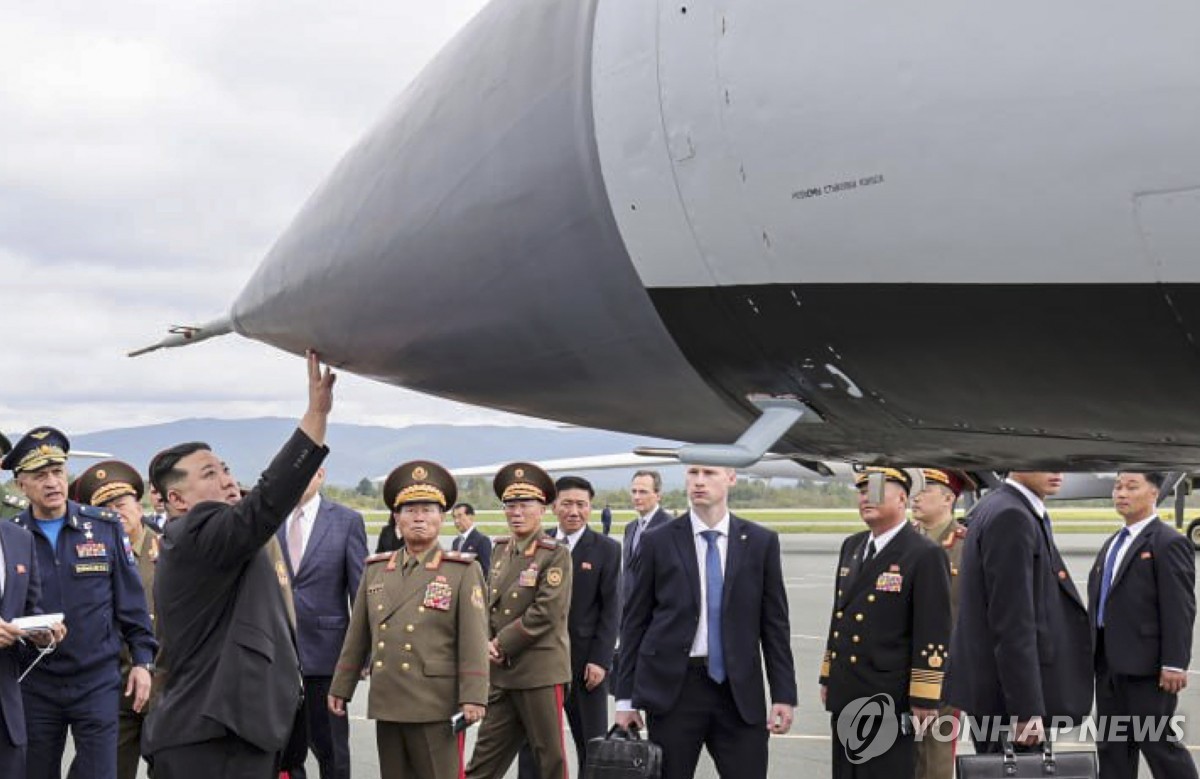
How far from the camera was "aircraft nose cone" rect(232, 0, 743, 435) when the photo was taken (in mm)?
2166

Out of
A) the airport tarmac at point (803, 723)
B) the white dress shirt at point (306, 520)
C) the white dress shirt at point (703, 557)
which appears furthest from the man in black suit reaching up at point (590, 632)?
the white dress shirt at point (703, 557)

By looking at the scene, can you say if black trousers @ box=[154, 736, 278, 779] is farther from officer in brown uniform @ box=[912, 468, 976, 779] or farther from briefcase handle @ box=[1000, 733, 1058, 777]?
officer in brown uniform @ box=[912, 468, 976, 779]

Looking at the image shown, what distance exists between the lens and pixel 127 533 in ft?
19.7

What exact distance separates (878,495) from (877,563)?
1.05 feet

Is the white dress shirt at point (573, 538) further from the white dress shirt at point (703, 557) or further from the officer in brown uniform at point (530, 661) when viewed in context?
the white dress shirt at point (703, 557)

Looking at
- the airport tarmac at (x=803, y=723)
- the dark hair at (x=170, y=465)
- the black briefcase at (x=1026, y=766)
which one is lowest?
the airport tarmac at (x=803, y=723)

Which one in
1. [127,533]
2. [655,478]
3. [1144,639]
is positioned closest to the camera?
[1144,639]

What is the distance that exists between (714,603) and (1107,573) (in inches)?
77.7

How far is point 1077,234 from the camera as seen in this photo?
1.61m

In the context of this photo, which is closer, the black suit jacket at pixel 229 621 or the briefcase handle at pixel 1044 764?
the black suit jacket at pixel 229 621

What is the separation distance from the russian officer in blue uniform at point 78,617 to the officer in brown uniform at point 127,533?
198mm

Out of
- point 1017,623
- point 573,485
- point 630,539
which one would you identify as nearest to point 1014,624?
point 1017,623

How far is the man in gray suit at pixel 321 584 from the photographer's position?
5855mm

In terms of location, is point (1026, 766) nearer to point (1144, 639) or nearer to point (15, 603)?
point (1144, 639)
